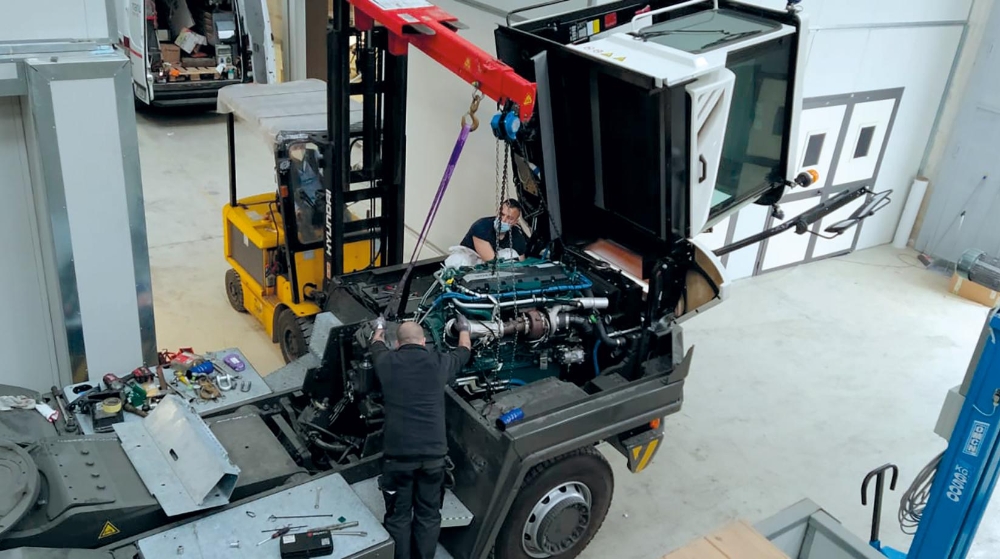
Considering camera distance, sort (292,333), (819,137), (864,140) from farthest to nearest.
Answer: (864,140)
(819,137)
(292,333)

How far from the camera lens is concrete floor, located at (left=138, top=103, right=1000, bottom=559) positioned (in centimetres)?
541

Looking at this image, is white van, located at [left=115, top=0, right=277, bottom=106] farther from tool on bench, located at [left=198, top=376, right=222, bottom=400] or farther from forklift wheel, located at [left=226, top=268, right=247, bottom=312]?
tool on bench, located at [left=198, top=376, right=222, bottom=400]

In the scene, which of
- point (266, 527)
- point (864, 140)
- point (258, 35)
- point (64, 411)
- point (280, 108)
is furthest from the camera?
point (258, 35)

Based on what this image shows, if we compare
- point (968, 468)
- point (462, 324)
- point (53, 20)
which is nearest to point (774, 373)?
point (968, 468)

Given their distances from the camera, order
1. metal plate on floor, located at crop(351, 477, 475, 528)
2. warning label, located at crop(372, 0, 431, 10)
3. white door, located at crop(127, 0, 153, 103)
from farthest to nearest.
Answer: white door, located at crop(127, 0, 153, 103), warning label, located at crop(372, 0, 431, 10), metal plate on floor, located at crop(351, 477, 475, 528)

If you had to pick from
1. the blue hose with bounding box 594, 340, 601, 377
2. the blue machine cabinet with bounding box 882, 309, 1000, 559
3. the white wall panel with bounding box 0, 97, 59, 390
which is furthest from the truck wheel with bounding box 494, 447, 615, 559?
the white wall panel with bounding box 0, 97, 59, 390

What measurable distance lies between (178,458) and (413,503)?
1.11 meters

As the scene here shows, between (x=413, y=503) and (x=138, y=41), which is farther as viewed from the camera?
(x=138, y=41)

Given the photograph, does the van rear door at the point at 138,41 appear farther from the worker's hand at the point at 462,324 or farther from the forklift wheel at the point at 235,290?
the worker's hand at the point at 462,324

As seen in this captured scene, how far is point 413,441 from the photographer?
12.9 feet

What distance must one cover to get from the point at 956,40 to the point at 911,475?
5.27m

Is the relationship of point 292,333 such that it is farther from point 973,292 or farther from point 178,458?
point 973,292

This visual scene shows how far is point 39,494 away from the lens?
11.6 feet

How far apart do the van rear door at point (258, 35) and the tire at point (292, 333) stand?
214 inches
